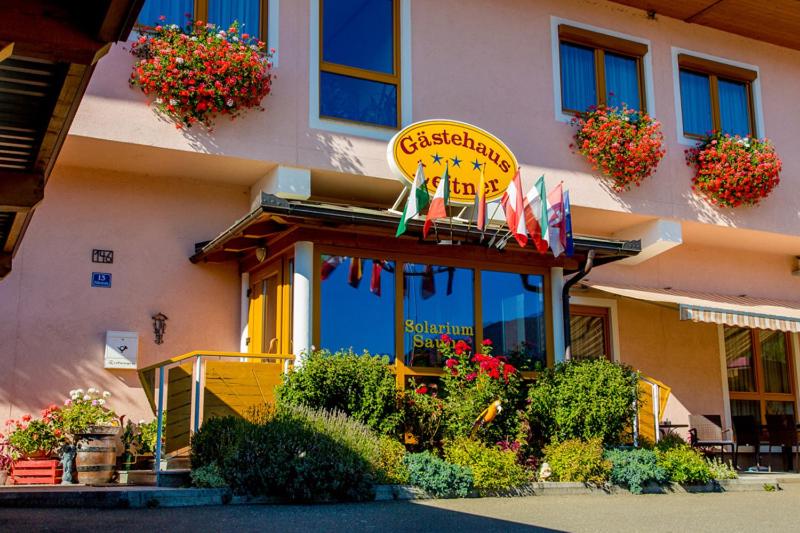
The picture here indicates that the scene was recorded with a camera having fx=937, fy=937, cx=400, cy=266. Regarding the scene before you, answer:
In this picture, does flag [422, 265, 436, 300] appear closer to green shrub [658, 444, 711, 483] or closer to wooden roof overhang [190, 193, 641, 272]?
wooden roof overhang [190, 193, 641, 272]

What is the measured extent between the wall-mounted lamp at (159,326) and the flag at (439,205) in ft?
12.0

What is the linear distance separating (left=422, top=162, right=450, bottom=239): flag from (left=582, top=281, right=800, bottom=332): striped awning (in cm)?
403

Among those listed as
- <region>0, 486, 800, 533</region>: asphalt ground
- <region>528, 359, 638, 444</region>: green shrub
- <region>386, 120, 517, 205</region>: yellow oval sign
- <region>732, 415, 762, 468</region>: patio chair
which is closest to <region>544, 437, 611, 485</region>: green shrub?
<region>528, 359, 638, 444</region>: green shrub

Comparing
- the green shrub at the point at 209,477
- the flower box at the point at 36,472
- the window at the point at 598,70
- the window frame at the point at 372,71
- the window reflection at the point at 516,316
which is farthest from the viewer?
the window at the point at 598,70

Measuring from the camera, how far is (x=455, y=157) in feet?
41.7

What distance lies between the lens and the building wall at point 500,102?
11875 mm

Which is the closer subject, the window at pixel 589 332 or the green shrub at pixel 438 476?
the green shrub at pixel 438 476

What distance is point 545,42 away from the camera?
49.3 feet

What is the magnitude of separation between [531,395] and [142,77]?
624 centimetres

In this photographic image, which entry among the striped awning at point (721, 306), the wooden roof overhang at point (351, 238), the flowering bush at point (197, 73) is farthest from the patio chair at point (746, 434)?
the flowering bush at point (197, 73)

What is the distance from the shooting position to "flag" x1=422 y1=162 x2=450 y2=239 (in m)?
11.2

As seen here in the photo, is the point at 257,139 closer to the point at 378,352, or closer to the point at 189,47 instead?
the point at 189,47

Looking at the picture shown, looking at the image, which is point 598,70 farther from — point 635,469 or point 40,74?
point 40,74

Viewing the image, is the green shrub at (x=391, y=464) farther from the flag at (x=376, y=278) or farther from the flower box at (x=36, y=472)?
the flower box at (x=36, y=472)
